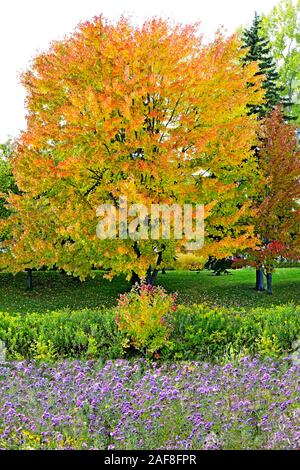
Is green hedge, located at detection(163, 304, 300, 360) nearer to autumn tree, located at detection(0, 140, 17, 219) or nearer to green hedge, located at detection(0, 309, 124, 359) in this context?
green hedge, located at detection(0, 309, 124, 359)

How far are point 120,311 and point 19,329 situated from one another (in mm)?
1865

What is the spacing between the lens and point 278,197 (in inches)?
805

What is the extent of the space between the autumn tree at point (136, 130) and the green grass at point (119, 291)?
505 centimetres

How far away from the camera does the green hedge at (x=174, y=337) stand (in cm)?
972

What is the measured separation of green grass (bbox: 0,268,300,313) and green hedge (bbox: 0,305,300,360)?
1044cm

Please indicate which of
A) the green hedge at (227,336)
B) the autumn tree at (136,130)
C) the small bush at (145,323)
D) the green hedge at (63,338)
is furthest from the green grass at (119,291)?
the small bush at (145,323)

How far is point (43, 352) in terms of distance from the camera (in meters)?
9.84

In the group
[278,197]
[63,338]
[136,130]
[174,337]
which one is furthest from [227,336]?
[278,197]

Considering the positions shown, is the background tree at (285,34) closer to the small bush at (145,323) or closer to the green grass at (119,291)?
the green grass at (119,291)

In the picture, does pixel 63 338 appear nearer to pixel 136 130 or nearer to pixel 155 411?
pixel 155 411

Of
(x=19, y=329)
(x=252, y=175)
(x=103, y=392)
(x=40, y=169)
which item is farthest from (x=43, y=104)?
(x=103, y=392)
